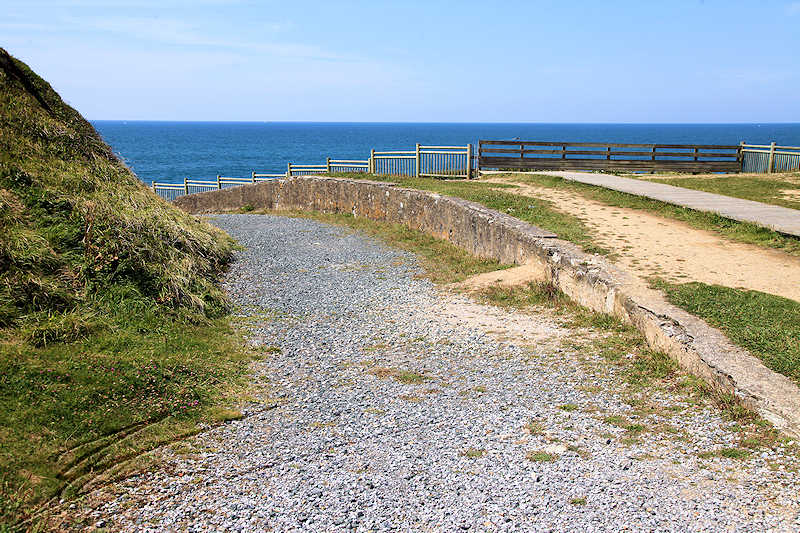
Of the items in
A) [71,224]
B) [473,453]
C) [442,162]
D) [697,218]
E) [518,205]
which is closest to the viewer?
[473,453]

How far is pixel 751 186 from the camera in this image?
17609mm

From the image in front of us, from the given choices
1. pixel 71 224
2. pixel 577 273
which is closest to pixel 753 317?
pixel 577 273

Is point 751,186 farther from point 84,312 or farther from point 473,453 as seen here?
point 84,312

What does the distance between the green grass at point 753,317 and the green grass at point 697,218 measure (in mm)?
2835

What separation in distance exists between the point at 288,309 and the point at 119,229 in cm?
250

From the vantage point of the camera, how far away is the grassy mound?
4.68 meters

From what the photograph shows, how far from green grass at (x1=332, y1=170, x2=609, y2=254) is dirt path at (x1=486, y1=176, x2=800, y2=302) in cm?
32

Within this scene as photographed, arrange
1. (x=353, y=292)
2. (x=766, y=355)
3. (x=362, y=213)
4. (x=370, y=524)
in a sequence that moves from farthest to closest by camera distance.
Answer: (x=362, y=213) → (x=353, y=292) → (x=766, y=355) → (x=370, y=524)

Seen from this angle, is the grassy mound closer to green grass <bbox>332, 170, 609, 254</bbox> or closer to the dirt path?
the dirt path

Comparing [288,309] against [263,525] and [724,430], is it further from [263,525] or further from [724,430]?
Result: [724,430]

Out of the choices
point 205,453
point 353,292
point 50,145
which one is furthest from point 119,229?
point 205,453

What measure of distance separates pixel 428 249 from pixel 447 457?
9403 millimetres

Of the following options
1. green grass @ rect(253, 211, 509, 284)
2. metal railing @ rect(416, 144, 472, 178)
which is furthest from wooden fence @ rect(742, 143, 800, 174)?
green grass @ rect(253, 211, 509, 284)

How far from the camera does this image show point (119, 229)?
320 inches
